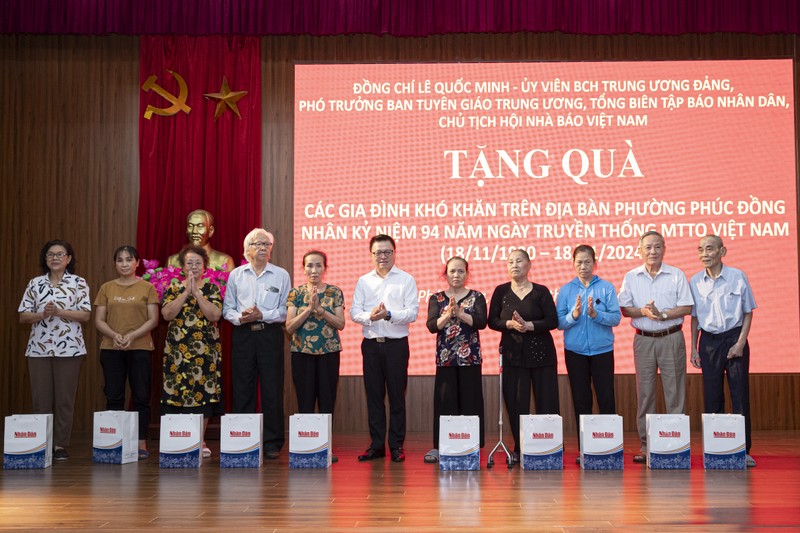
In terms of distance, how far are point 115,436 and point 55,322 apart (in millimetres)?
923

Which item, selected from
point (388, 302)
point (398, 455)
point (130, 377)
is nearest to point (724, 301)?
point (388, 302)

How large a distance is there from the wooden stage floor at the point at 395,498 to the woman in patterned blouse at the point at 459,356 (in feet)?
1.31

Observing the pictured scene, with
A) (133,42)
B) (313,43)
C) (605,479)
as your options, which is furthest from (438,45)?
(605,479)

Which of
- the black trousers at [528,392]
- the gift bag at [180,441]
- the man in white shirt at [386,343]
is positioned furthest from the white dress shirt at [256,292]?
the black trousers at [528,392]

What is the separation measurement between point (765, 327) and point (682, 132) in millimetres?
1794

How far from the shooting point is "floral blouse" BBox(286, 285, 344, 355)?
5.49 metres

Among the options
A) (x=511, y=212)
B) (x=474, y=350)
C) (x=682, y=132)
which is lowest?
(x=474, y=350)

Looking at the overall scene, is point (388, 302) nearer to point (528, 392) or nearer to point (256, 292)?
point (256, 292)

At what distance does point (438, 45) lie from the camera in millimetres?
7531

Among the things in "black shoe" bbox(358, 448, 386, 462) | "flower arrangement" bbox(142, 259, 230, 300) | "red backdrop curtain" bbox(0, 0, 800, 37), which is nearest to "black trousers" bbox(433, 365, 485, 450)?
"black shoe" bbox(358, 448, 386, 462)

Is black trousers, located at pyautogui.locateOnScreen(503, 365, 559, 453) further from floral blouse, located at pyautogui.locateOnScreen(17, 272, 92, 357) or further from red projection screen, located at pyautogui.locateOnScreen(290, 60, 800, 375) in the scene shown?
floral blouse, located at pyautogui.locateOnScreen(17, 272, 92, 357)

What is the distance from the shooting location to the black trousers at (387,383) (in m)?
5.52

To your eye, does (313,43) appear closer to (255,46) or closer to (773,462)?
(255,46)

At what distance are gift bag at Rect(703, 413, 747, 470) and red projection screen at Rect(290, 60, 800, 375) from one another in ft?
7.18
